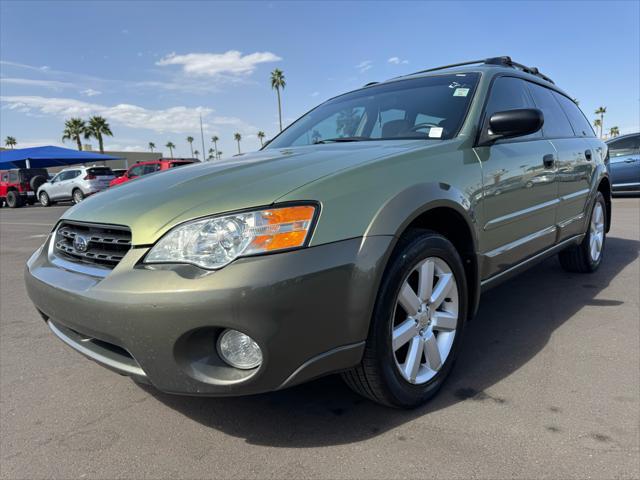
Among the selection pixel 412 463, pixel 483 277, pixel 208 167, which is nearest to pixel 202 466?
pixel 412 463

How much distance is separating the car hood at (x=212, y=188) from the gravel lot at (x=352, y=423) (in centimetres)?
87

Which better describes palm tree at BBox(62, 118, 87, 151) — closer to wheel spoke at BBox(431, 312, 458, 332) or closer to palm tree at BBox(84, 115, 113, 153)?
palm tree at BBox(84, 115, 113, 153)

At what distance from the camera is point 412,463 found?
1.73 m

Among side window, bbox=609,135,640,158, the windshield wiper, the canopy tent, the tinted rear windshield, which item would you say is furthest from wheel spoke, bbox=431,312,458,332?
the canopy tent

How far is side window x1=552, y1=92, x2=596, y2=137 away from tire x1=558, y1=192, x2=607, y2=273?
0.62 meters

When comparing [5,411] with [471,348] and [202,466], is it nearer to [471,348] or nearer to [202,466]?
[202,466]

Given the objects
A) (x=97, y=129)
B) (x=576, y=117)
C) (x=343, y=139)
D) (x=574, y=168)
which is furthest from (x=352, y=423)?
(x=97, y=129)

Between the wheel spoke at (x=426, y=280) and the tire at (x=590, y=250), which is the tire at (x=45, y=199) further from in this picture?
the wheel spoke at (x=426, y=280)

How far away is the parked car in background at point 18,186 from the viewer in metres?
20.7

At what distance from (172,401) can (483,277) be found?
1.71 metres

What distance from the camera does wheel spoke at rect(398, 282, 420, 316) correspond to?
196 cm

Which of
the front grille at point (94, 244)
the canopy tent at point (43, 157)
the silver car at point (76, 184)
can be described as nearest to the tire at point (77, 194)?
the silver car at point (76, 184)

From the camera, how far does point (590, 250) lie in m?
4.27

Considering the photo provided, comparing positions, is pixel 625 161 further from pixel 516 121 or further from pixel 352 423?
pixel 352 423
